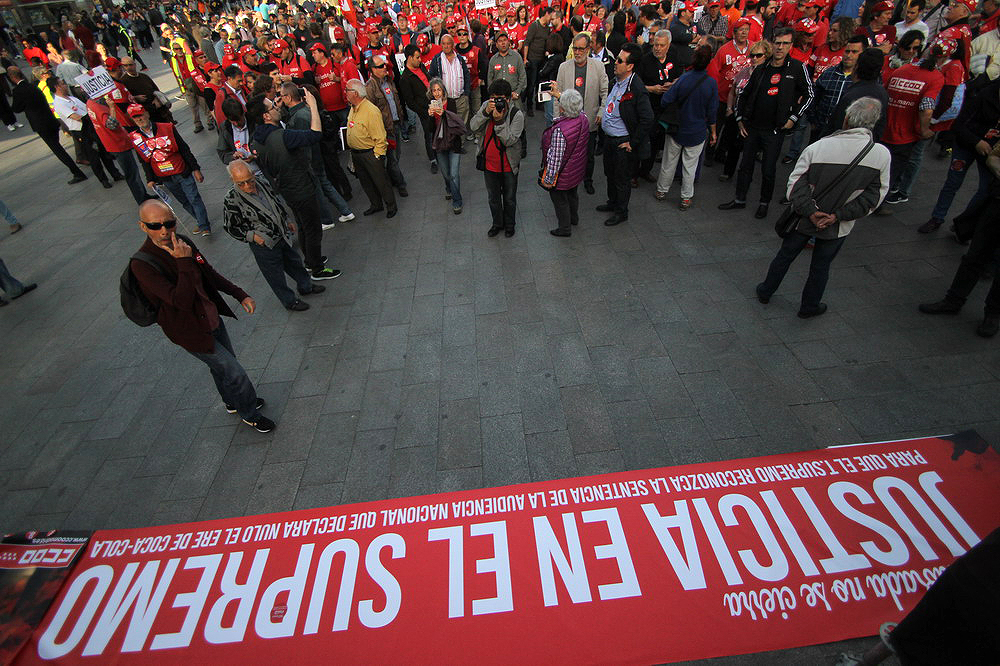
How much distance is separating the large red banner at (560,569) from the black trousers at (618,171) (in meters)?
3.86

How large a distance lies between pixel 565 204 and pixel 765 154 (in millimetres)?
2500

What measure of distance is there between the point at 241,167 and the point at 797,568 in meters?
5.25

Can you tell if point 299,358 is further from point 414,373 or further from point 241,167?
point 241,167

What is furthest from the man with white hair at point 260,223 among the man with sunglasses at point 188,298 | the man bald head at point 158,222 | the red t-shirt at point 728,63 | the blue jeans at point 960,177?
the blue jeans at point 960,177

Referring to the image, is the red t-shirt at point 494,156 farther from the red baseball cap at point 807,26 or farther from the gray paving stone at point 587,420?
the red baseball cap at point 807,26

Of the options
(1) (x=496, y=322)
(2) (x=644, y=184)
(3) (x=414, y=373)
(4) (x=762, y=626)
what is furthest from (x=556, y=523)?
(2) (x=644, y=184)

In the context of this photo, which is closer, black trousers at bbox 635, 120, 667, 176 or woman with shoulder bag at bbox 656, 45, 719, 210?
woman with shoulder bag at bbox 656, 45, 719, 210

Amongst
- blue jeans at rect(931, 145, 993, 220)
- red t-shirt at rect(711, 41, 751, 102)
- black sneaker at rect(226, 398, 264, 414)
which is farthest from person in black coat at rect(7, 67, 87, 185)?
blue jeans at rect(931, 145, 993, 220)

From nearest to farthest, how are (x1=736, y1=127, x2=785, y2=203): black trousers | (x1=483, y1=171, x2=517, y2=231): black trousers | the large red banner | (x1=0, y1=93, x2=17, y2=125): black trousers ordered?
the large red banner → (x1=736, y1=127, x2=785, y2=203): black trousers → (x1=483, y1=171, x2=517, y2=231): black trousers → (x1=0, y1=93, x2=17, y2=125): black trousers

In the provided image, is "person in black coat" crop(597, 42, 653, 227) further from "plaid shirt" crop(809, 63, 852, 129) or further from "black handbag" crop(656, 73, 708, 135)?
"plaid shirt" crop(809, 63, 852, 129)

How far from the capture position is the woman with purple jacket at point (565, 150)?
5.19 m

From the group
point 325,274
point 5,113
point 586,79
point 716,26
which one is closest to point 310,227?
point 325,274

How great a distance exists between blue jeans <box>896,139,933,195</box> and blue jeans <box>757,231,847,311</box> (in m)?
2.48

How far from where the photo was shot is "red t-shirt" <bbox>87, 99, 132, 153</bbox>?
671 centimetres
